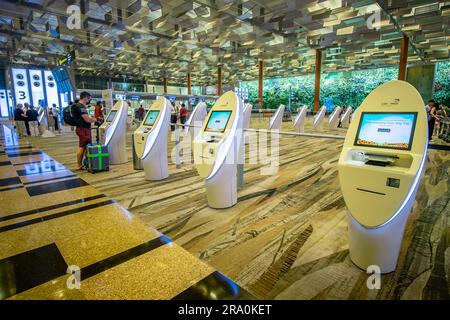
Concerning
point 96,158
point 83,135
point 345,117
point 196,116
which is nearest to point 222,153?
point 96,158

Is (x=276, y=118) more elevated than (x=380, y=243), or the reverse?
(x=276, y=118)

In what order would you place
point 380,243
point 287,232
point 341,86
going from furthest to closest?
point 341,86, point 287,232, point 380,243

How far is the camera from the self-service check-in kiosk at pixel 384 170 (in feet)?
5.36

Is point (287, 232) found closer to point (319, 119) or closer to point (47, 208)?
point (47, 208)

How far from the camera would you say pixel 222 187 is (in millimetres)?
2887

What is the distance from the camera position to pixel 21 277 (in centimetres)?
175

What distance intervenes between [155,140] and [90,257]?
88.1 inches

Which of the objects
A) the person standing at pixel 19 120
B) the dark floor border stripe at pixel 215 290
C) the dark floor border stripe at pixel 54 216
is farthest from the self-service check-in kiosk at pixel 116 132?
the person standing at pixel 19 120

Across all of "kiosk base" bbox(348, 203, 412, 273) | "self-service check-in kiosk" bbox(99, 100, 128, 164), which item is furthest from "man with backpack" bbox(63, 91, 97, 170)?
"kiosk base" bbox(348, 203, 412, 273)

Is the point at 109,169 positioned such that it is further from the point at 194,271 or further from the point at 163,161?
the point at 194,271

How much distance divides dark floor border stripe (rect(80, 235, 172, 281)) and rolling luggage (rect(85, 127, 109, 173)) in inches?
119

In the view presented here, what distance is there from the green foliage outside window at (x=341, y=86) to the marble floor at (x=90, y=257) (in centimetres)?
2170

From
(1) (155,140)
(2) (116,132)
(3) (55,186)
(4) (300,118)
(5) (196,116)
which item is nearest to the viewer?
(3) (55,186)

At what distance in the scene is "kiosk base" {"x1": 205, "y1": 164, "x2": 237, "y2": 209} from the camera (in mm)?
2855
